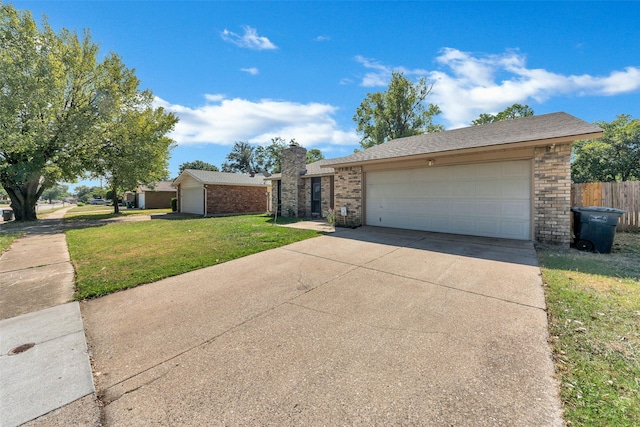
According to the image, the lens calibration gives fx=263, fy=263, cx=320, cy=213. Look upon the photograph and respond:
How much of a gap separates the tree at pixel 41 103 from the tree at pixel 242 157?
35402 mm

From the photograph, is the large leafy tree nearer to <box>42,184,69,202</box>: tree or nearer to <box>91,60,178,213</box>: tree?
<box>91,60,178,213</box>: tree

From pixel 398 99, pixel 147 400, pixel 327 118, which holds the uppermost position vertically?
pixel 398 99

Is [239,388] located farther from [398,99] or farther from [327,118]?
[398,99]

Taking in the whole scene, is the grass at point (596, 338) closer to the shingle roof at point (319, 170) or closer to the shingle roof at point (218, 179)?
the shingle roof at point (319, 170)

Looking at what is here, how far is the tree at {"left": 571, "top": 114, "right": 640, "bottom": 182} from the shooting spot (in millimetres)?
17047

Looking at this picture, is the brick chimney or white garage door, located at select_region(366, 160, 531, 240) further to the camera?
the brick chimney

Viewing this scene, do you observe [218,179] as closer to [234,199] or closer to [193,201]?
[234,199]

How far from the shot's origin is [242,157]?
52812 mm

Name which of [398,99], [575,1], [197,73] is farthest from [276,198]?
[398,99]

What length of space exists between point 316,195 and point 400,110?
63.5 ft

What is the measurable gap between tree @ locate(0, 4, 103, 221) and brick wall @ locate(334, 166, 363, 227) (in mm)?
15289

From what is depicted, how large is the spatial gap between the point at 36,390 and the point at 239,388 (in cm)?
165

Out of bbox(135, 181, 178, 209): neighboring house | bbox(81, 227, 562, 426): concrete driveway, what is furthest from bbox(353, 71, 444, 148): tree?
bbox(81, 227, 562, 426): concrete driveway

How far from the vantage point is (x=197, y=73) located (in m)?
11.4
